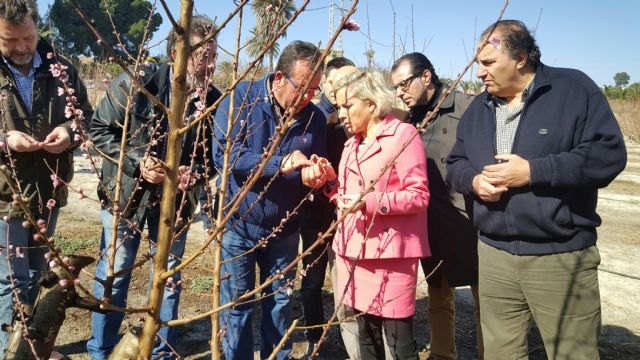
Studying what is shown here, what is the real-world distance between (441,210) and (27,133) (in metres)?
2.47

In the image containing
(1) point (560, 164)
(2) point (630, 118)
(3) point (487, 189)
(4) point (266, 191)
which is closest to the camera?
(1) point (560, 164)

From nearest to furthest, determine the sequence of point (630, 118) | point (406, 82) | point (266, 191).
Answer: point (266, 191) < point (406, 82) < point (630, 118)

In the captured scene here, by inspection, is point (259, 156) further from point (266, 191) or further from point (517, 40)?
point (517, 40)

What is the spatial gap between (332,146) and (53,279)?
234 cm

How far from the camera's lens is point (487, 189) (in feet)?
6.89

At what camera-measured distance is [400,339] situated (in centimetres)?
225

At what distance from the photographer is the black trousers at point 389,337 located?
7.38 feet

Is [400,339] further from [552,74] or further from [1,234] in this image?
[1,234]

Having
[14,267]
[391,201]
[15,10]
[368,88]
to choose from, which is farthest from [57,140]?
[391,201]

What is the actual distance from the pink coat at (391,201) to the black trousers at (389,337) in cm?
35

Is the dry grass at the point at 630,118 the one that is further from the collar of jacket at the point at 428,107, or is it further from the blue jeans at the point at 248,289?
the blue jeans at the point at 248,289

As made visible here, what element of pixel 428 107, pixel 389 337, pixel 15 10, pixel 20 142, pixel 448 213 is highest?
pixel 15 10

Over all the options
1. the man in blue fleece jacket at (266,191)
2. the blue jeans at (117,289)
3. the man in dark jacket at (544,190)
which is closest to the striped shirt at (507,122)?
the man in dark jacket at (544,190)

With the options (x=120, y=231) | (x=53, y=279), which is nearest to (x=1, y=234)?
(x=120, y=231)
